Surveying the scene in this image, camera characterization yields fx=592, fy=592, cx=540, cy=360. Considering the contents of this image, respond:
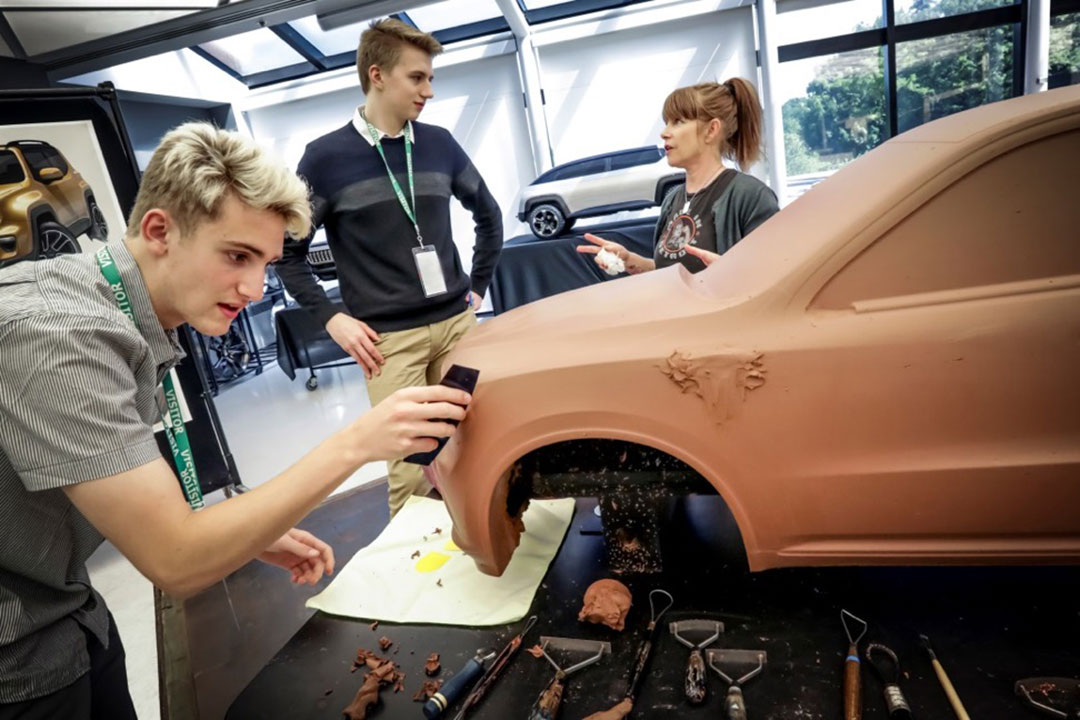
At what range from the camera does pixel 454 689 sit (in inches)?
50.6

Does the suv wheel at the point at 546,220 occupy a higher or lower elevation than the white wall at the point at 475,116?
lower

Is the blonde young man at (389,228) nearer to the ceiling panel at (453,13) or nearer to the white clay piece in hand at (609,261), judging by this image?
the white clay piece in hand at (609,261)

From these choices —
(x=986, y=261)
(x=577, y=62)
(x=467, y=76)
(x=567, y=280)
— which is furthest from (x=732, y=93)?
(x=467, y=76)

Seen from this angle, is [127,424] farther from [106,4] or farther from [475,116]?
[475,116]

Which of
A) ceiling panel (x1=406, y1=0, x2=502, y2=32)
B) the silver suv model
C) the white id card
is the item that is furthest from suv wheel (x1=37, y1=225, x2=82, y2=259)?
ceiling panel (x1=406, y1=0, x2=502, y2=32)

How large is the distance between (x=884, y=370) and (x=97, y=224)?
3.72 meters

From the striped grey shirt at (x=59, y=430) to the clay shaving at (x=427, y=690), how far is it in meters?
0.65

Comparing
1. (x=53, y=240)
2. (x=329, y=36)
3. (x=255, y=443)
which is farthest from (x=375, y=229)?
(x=329, y=36)

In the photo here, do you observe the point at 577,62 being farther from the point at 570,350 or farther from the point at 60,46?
the point at 570,350

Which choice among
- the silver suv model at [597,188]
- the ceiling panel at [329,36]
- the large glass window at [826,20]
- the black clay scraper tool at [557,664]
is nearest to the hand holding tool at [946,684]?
the black clay scraper tool at [557,664]

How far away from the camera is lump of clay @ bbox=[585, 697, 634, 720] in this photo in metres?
1.14

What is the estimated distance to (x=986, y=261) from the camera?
47.6 inches

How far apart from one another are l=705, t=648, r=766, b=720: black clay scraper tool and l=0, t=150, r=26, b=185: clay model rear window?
143 inches

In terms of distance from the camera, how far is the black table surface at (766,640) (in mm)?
1150
